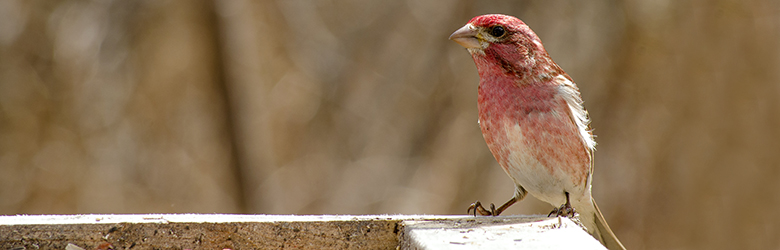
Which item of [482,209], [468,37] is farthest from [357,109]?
[468,37]

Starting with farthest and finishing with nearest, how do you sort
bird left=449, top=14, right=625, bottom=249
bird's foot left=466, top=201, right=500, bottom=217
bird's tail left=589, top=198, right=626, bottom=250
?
bird's tail left=589, top=198, right=626, bottom=250
bird's foot left=466, top=201, right=500, bottom=217
bird left=449, top=14, right=625, bottom=249

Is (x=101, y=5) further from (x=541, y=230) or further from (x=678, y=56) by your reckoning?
(x=678, y=56)

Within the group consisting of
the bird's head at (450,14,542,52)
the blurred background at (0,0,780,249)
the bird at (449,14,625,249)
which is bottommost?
the bird at (449,14,625,249)

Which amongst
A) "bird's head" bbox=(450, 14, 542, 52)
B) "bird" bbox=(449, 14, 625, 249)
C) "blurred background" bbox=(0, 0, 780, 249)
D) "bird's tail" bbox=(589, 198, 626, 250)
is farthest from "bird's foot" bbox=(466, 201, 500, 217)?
"blurred background" bbox=(0, 0, 780, 249)

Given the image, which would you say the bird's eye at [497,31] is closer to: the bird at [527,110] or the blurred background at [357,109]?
the bird at [527,110]

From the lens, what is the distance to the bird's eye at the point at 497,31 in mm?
2484

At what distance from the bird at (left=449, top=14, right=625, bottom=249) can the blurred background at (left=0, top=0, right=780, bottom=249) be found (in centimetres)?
282

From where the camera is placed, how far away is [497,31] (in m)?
2.49

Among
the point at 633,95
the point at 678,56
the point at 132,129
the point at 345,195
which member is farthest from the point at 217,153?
the point at 678,56

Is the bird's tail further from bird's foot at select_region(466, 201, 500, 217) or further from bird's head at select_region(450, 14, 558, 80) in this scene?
bird's head at select_region(450, 14, 558, 80)

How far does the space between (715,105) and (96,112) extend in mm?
4665

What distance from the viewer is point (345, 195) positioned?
17.6ft

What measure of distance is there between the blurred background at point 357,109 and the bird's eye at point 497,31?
9.35ft

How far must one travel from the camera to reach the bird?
7.88 ft
